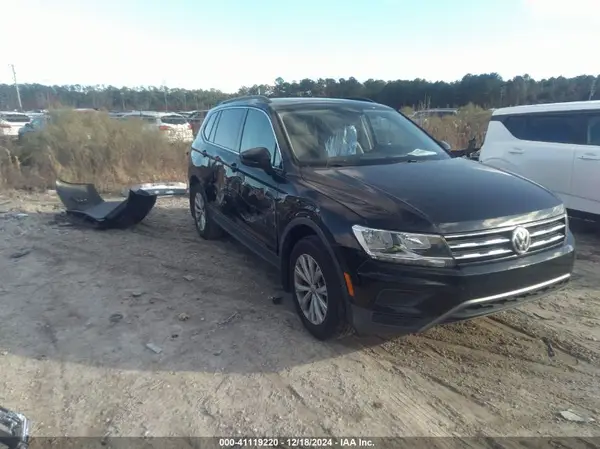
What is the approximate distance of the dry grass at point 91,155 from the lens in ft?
33.1

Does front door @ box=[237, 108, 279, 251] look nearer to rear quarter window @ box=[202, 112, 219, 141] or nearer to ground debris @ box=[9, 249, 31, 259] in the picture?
rear quarter window @ box=[202, 112, 219, 141]

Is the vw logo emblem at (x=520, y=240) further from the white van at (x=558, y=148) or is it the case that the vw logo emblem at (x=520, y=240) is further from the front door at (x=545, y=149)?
the front door at (x=545, y=149)

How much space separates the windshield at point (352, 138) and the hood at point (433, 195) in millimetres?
233

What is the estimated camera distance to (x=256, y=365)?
3273mm

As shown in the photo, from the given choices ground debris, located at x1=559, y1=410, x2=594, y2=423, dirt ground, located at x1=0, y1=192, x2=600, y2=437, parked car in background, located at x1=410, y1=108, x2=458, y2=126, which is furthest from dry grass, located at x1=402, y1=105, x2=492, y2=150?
ground debris, located at x1=559, y1=410, x2=594, y2=423

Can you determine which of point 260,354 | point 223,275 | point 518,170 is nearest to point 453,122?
point 518,170

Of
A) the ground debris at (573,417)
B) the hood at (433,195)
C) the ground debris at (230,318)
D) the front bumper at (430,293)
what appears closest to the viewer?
the ground debris at (573,417)

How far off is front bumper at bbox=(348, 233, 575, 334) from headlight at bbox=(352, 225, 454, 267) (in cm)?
5

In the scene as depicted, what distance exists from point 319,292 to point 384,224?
0.82 meters

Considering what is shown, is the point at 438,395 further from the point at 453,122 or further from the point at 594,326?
the point at 453,122

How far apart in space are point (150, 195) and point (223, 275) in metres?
2.27

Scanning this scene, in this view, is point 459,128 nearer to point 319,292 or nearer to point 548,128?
point 548,128

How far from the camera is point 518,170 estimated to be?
6832 mm

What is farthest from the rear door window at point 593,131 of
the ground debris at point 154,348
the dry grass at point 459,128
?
the dry grass at point 459,128
